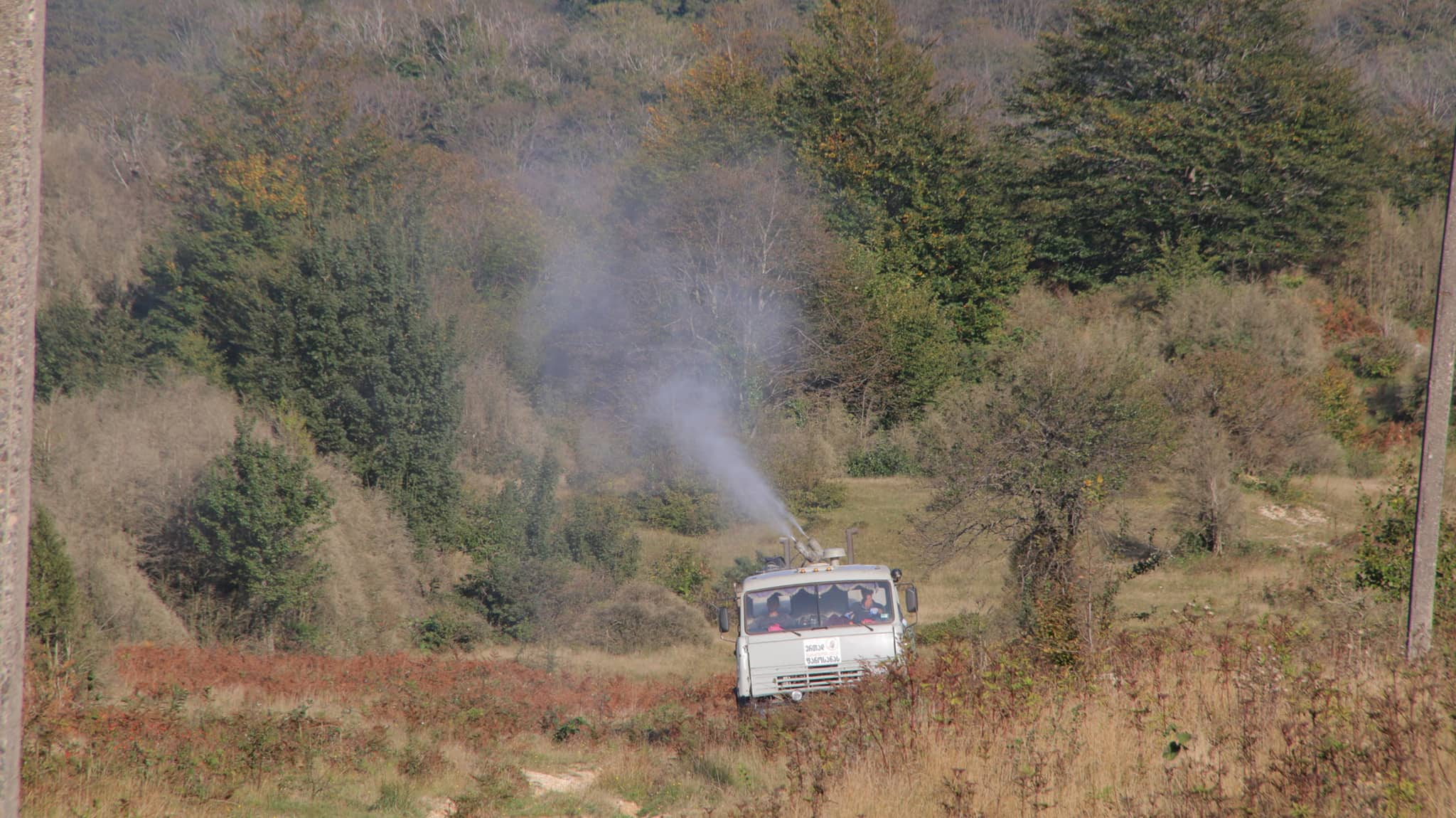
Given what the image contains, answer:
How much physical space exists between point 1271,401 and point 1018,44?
67771 millimetres

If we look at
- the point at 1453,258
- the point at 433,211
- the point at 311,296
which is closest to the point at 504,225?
the point at 433,211

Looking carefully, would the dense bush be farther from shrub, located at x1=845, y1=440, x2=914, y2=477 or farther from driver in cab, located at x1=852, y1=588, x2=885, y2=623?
driver in cab, located at x1=852, y1=588, x2=885, y2=623

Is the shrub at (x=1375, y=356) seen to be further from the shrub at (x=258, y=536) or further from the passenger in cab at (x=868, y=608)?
the shrub at (x=258, y=536)

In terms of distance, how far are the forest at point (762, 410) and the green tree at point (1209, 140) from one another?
20 cm

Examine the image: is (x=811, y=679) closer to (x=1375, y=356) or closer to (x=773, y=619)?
(x=773, y=619)

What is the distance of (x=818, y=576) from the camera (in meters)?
13.5

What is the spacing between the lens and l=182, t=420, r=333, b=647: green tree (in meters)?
27.6

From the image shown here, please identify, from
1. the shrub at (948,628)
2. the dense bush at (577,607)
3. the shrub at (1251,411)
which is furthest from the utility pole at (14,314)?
the shrub at (1251,411)

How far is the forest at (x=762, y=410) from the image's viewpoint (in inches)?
390

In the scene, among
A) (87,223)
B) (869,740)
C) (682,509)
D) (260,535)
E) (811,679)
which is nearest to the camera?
(869,740)

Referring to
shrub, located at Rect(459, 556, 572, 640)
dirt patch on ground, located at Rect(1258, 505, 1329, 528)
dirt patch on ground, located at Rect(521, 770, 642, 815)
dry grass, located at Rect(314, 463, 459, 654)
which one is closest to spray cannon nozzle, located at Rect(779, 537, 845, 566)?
dirt patch on ground, located at Rect(521, 770, 642, 815)

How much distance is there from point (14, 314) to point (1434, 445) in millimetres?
10152

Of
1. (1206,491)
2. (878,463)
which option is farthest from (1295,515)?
(878,463)

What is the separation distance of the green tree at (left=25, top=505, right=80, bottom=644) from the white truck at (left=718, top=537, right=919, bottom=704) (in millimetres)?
10760
